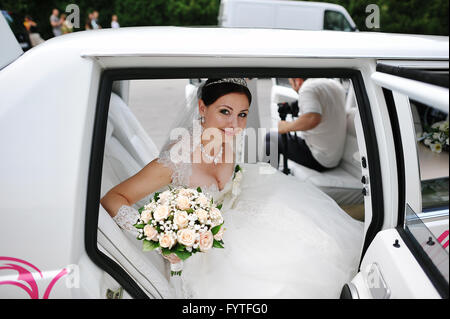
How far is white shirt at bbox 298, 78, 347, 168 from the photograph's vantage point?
3162 mm

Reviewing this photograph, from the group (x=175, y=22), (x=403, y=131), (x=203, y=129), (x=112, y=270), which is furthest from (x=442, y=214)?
(x=175, y=22)

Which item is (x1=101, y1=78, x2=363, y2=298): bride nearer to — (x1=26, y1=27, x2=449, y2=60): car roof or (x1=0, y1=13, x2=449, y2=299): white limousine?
(x1=0, y1=13, x2=449, y2=299): white limousine

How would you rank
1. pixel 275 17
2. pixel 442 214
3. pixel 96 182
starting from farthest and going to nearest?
1. pixel 275 17
2. pixel 442 214
3. pixel 96 182

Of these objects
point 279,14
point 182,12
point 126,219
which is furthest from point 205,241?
point 182,12

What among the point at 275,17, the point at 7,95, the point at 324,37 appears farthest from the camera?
the point at 275,17

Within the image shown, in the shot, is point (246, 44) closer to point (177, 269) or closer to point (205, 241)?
point (205, 241)

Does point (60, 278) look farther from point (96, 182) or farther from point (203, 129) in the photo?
point (203, 129)

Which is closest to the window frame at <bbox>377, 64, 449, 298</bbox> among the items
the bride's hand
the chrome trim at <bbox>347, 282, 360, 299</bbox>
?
the chrome trim at <bbox>347, 282, 360, 299</bbox>

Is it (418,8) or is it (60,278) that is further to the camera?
(418,8)

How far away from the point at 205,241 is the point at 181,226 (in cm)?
11

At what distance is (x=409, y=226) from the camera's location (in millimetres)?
1253

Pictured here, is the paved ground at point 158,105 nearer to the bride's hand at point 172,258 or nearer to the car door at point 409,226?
the bride's hand at point 172,258
